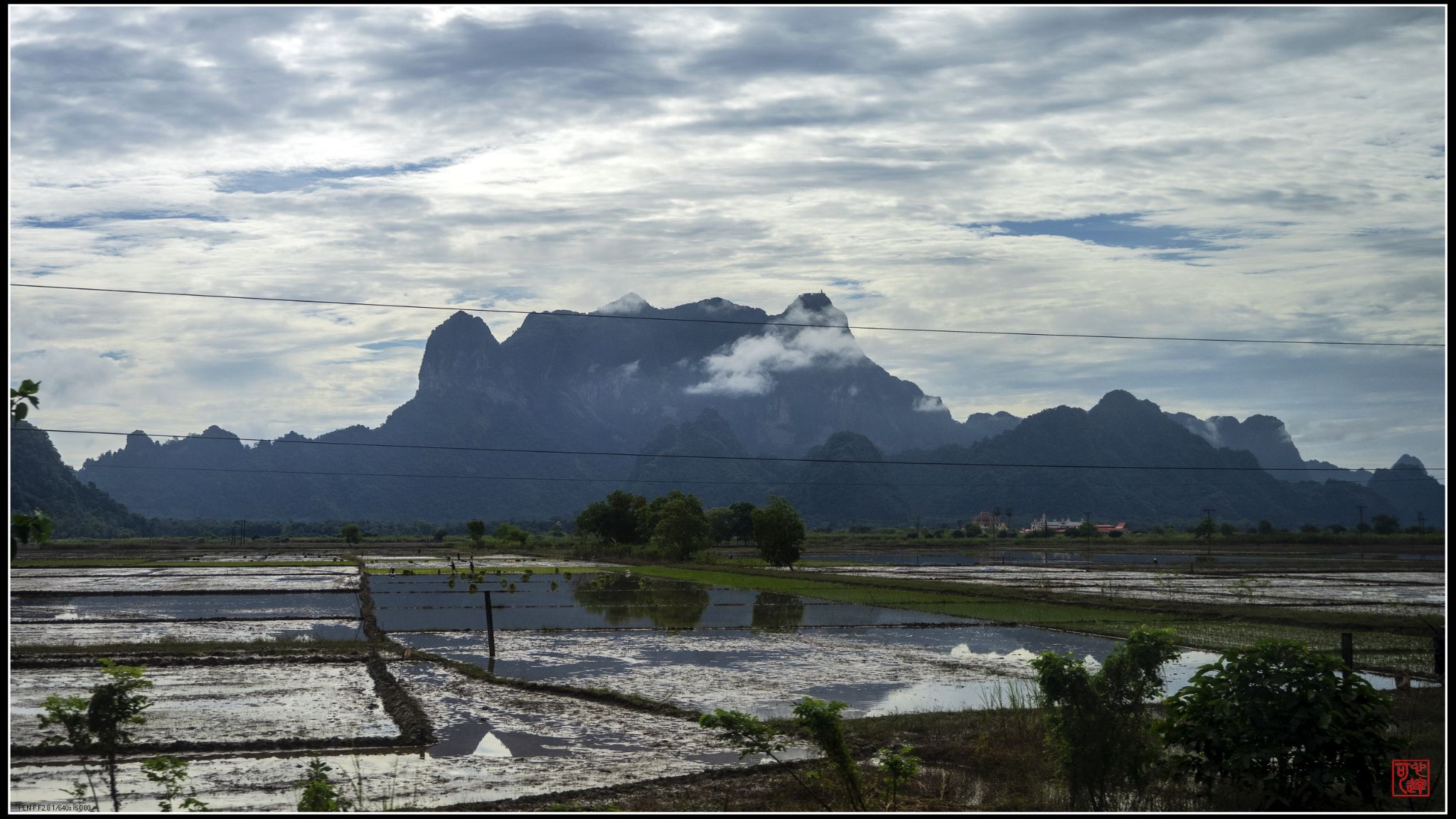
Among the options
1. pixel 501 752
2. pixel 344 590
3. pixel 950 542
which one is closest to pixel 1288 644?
pixel 501 752

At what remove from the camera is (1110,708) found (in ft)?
34.3

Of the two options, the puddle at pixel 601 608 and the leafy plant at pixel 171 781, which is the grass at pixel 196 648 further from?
the leafy plant at pixel 171 781

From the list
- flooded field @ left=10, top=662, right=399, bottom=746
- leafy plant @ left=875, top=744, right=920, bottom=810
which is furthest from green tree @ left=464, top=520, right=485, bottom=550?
leafy plant @ left=875, top=744, right=920, bottom=810

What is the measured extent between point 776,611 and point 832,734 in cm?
2614

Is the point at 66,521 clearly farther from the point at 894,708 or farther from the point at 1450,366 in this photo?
the point at 1450,366

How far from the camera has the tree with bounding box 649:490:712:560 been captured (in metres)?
68.2

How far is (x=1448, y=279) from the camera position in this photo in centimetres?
711

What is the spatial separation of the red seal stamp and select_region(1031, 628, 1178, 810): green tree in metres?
2.03

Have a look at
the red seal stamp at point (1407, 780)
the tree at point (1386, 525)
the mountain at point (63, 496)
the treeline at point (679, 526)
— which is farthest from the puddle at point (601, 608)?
the tree at point (1386, 525)

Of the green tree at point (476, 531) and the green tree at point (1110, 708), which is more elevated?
the green tree at point (1110, 708)

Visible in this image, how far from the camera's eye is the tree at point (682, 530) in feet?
224

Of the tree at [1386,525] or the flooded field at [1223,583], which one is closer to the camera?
the flooded field at [1223,583]

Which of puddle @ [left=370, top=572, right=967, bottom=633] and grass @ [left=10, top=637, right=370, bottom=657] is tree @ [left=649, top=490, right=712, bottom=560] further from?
grass @ [left=10, top=637, right=370, bottom=657]

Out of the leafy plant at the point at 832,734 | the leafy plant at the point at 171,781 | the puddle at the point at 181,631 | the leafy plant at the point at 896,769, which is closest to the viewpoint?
the leafy plant at the point at 171,781
